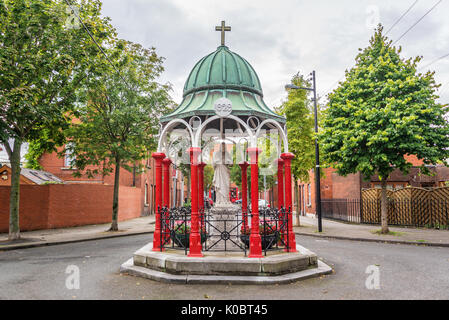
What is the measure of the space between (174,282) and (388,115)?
11315 mm

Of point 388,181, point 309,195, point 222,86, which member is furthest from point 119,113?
point 309,195

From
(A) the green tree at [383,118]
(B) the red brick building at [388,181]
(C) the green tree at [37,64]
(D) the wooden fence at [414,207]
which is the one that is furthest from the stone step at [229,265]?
(B) the red brick building at [388,181]

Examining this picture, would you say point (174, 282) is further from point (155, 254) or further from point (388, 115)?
point (388, 115)

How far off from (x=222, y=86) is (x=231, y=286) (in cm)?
514

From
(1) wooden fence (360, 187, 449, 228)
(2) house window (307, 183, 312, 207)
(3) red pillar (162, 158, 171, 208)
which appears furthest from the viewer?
(2) house window (307, 183, 312, 207)

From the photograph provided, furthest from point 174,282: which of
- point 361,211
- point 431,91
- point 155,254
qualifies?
point 361,211

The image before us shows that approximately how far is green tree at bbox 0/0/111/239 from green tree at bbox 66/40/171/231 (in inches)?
53.9

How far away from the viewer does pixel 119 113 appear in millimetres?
14883

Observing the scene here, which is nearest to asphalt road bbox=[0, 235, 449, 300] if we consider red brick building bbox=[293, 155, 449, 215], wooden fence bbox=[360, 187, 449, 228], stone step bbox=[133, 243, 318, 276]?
stone step bbox=[133, 243, 318, 276]

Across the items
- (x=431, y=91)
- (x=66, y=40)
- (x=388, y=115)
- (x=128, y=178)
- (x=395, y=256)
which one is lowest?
(x=395, y=256)

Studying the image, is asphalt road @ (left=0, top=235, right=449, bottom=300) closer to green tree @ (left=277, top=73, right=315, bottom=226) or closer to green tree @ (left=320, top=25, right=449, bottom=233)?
green tree @ (left=320, top=25, right=449, bottom=233)

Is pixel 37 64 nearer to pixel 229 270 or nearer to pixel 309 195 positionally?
pixel 229 270

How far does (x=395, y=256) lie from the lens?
9.61m

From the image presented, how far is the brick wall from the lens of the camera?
17.0 metres
